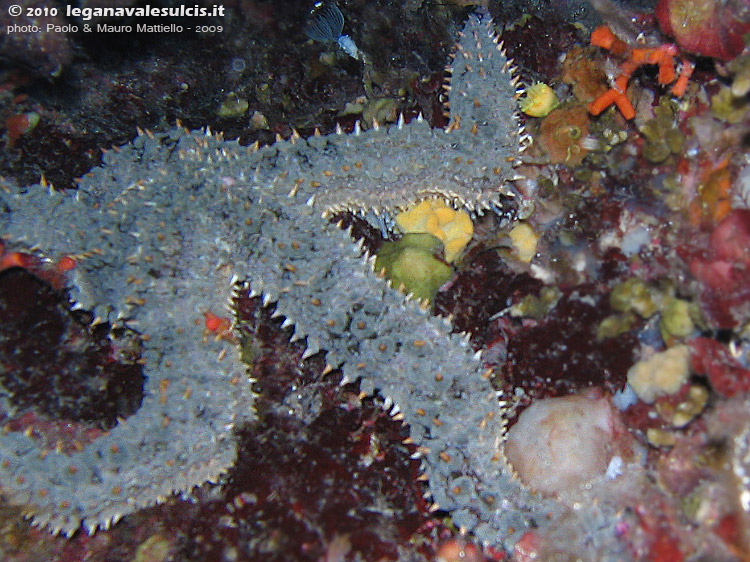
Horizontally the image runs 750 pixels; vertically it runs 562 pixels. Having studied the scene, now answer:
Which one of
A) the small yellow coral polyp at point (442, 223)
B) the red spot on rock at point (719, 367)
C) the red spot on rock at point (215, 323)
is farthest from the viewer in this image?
the small yellow coral polyp at point (442, 223)

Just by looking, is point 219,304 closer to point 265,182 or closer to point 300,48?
point 265,182

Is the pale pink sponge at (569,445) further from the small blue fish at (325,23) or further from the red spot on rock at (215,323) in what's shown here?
the small blue fish at (325,23)

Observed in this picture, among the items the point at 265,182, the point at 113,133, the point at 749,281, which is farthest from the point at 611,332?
the point at 113,133

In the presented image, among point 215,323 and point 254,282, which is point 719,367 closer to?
point 254,282

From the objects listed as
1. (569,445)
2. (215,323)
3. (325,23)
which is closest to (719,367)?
(569,445)

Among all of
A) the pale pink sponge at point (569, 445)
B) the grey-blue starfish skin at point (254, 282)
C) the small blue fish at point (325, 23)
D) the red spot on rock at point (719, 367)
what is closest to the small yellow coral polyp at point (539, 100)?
the grey-blue starfish skin at point (254, 282)
